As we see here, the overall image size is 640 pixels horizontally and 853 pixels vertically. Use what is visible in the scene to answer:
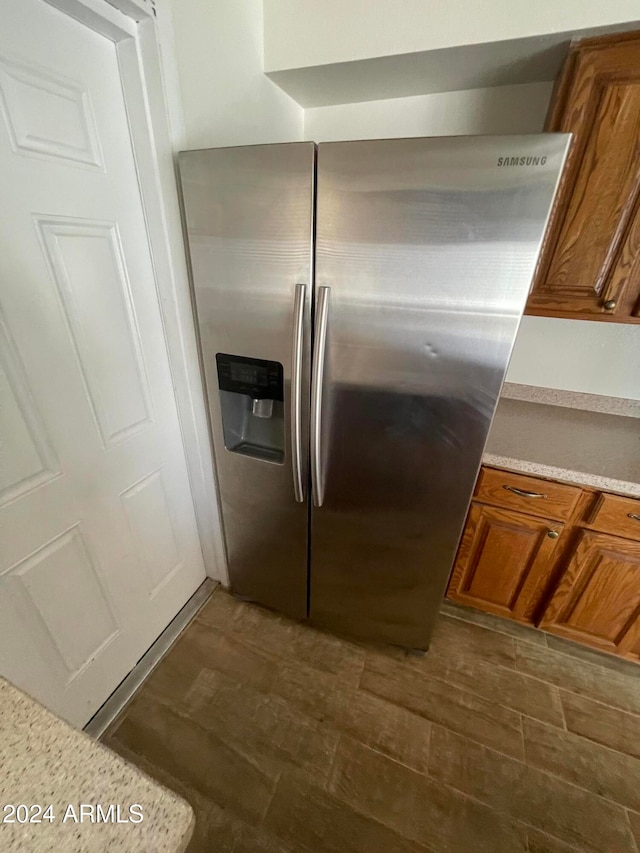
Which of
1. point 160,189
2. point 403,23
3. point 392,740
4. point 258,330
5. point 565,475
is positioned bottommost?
point 392,740

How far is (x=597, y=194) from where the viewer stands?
104 centimetres

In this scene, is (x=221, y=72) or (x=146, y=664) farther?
(x=146, y=664)

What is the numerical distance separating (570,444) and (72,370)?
1.69m

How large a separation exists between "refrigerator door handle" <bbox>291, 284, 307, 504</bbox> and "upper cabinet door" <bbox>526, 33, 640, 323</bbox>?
789 millimetres

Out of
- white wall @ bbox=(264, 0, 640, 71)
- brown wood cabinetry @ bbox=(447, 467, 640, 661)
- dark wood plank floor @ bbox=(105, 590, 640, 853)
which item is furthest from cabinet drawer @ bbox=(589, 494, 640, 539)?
white wall @ bbox=(264, 0, 640, 71)

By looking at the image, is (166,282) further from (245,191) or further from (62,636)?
(62,636)

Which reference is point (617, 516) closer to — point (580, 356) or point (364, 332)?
point (580, 356)

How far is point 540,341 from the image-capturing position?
1618 millimetres

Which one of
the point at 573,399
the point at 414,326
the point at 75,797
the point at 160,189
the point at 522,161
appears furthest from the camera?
the point at 573,399

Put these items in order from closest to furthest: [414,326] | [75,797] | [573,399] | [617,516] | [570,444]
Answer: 1. [75,797]
2. [414,326]
3. [617,516]
4. [570,444]
5. [573,399]

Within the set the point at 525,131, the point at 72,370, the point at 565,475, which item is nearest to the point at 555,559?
the point at 565,475

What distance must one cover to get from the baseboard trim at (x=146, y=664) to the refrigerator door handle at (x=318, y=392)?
36.3 inches

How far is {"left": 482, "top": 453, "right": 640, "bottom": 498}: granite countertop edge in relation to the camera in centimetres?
117

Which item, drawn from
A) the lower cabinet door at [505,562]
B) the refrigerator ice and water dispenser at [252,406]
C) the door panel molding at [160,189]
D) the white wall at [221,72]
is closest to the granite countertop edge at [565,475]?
the lower cabinet door at [505,562]
